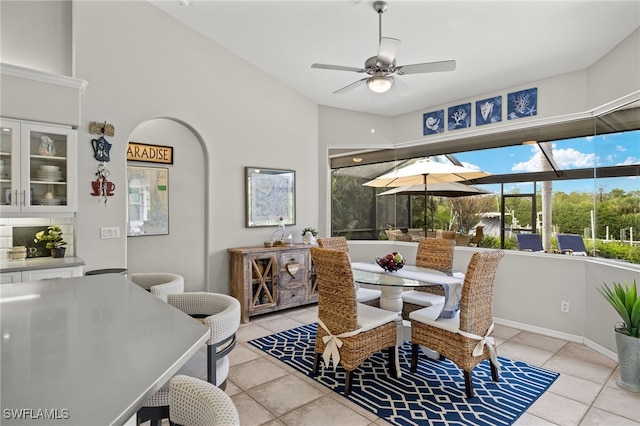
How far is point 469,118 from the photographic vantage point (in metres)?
4.96

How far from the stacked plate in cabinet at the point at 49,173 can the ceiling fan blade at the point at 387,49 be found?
307 centimetres

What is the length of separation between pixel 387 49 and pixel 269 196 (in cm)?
282

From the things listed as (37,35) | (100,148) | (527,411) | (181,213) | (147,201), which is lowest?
(527,411)

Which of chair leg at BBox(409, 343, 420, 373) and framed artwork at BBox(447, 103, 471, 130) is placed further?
framed artwork at BBox(447, 103, 471, 130)

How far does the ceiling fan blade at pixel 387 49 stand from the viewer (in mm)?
2717

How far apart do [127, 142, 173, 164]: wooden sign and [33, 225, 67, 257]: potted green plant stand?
121 centimetres

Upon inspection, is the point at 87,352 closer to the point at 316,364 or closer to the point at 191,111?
the point at 316,364

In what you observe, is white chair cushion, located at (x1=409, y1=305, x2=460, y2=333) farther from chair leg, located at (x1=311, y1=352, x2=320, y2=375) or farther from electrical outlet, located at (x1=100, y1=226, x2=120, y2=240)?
electrical outlet, located at (x1=100, y1=226, x2=120, y2=240)

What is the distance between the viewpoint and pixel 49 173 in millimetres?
3271

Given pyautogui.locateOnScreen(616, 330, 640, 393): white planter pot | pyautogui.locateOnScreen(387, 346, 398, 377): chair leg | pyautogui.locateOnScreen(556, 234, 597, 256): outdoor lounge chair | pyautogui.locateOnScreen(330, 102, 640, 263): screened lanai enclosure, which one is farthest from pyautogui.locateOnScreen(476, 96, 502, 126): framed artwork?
pyautogui.locateOnScreen(387, 346, 398, 377): chair leg

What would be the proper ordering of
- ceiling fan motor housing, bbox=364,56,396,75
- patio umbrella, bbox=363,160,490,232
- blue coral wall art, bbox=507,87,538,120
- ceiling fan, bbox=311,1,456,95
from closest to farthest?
ceiling fan, bbox=311,1,456,95, ceiling fan motor housing, bbox=364,56,396,75, blue coral wall art, bbox=507,87,538,120, patio umbrella, bbox=363,160,490,232

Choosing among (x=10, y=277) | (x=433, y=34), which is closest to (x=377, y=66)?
(x=433, y=34)

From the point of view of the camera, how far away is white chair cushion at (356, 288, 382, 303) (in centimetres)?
372

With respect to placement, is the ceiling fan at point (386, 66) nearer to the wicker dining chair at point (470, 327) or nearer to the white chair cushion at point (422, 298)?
the wicker dining chair at point (470, 327)
